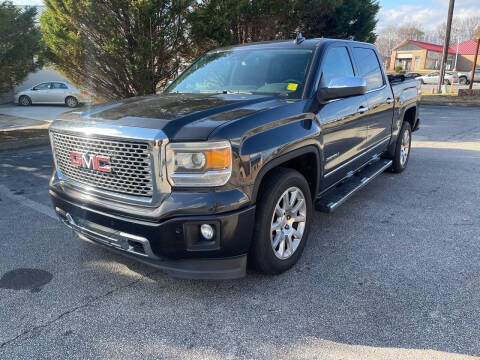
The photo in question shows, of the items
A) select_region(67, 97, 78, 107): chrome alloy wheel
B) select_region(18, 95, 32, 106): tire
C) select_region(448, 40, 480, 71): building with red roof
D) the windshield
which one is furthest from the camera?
select_region(448, 40, 480, 71): building with red roof

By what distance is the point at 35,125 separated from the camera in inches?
460

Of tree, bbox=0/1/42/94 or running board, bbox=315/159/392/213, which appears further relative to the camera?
tree, bbox=0/1/42/94

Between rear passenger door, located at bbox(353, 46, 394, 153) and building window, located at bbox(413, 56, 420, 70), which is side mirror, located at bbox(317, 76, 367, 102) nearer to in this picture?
rear passenger door, located at bbox(353, 46, 394, 153)

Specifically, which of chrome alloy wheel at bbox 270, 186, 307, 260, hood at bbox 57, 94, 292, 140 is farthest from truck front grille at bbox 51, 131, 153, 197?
chrome alloy wheel at bbox 270, 186, 307, 260

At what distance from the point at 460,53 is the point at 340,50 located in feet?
220

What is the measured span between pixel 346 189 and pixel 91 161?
258cm

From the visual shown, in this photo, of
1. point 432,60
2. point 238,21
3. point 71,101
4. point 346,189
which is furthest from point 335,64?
point 432,60

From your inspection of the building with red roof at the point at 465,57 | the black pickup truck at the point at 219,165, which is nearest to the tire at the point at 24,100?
the black pickup truck at the point at 219,165

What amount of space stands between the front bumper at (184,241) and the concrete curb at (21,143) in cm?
687

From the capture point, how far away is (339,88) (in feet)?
10.7

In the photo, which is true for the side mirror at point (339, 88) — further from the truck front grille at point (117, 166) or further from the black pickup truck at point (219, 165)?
the truck front grille at point (117, 166)

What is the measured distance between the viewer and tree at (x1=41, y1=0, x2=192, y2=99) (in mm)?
8383

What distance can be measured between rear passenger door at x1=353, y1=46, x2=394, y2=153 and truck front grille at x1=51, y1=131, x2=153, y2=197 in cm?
286

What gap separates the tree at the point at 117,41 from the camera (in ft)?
27.5
